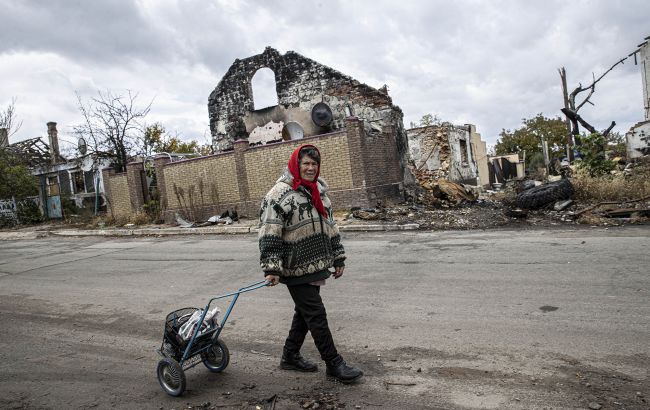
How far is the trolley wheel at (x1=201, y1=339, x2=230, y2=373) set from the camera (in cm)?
379

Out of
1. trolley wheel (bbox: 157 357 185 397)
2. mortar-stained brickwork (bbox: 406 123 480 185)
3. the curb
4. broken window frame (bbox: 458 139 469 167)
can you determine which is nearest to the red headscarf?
trolley wheel (bbox: 157 357 185 397)

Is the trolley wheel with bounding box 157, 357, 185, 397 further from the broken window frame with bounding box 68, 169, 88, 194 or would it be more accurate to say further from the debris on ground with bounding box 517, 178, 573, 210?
the broken window frame with bounding box 68, 169, 88, 194

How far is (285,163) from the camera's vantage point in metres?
16.5

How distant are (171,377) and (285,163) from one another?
43.5 ft

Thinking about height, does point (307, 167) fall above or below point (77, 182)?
below

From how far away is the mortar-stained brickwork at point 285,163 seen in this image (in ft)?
50.8

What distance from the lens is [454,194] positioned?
1538cm

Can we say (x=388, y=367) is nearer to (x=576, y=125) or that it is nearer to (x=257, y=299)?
(x=257, y=299)

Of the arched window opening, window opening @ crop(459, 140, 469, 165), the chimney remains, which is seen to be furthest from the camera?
the chimney remains

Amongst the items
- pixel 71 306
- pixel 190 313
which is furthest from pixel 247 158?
pixel 190 313

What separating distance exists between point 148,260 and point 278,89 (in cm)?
1263

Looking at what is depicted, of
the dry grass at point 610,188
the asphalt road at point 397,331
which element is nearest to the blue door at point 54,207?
the asphalt road at point 397,331

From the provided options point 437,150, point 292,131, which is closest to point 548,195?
point 437,150

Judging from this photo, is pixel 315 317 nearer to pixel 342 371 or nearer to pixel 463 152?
pixel 342 371
